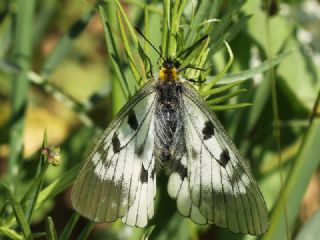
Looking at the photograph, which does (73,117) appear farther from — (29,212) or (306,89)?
(29,212)

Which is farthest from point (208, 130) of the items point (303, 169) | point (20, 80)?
point (20, 80)

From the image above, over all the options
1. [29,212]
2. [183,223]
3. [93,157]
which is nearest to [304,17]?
[183,223]

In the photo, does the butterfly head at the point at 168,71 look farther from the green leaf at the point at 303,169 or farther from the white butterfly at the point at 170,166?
the green leaf at the point at 303,169

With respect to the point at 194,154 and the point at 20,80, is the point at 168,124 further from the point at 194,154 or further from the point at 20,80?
the point at 20,80

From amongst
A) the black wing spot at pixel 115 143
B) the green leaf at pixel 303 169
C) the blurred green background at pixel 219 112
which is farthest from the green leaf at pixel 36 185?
the green leaf at pixel 303 169

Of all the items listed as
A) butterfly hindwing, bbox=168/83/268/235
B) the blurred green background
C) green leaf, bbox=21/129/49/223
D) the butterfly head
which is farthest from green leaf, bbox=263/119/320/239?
green leaf, bbox=21/129/49/223

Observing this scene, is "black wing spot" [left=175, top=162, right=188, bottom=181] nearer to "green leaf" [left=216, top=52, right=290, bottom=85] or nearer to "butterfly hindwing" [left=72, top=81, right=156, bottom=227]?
"butterfly hindwing" [left=72, top=81, right=156, bottom=227]

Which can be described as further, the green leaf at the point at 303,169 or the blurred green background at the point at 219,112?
the green leaf at the point at 303,169
